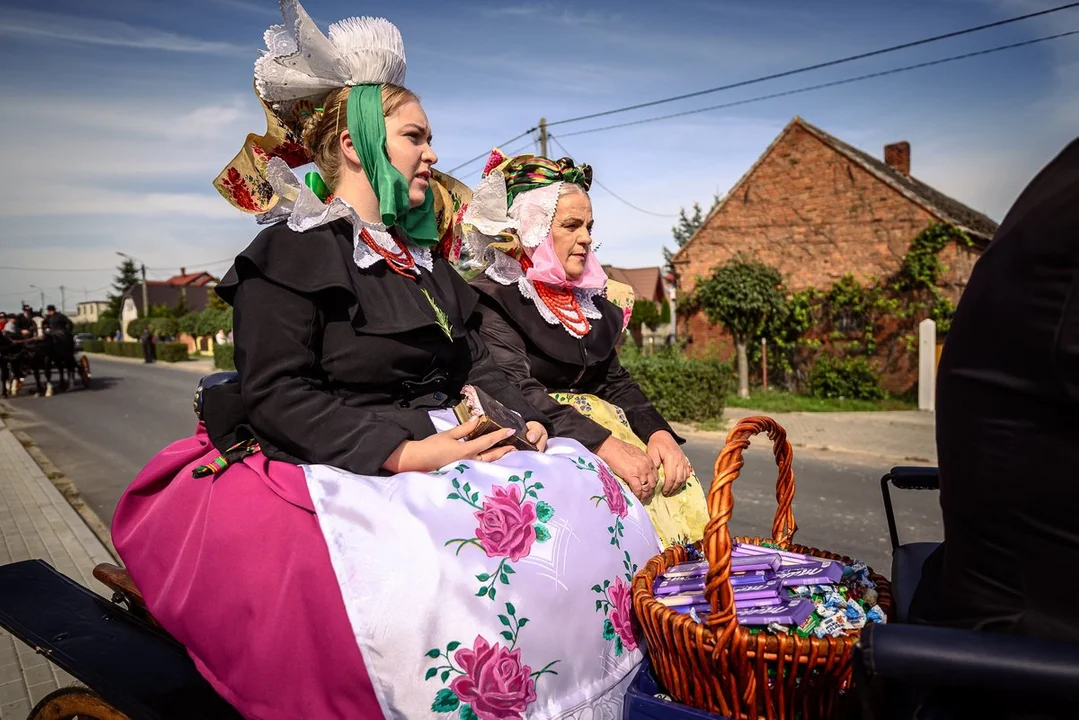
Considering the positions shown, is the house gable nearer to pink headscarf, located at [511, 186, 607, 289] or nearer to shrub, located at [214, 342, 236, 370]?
pink headscarf, located at [511, 186, 607, 289]

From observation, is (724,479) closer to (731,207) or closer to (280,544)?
(280,544)

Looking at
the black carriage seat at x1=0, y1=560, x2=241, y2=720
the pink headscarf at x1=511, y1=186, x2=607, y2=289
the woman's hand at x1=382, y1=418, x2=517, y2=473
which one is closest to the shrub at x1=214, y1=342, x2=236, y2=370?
the pink headscarf at x1=511, y1=186, x2=607, y2=289

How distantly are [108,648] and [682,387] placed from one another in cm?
909

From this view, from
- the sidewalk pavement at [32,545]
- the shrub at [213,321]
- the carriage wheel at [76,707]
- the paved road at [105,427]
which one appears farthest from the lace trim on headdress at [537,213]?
the shrub at [213,321]

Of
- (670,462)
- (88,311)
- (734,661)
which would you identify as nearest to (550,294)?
(670,462)

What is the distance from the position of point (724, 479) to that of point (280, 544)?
978mm

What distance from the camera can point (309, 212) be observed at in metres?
1.90

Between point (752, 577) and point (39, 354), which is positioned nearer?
point (752, 577)

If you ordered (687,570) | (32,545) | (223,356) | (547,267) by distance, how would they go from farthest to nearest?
(223,356) → (32,545) → (547,267) → (687,570)

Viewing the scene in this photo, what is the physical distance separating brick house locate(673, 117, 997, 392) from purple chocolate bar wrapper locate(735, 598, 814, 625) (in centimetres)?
1442

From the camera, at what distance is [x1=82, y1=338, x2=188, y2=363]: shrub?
31234mm

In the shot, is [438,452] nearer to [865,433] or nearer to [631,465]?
[631,465]

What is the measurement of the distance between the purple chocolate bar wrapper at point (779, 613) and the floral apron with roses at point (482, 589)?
0.31 m

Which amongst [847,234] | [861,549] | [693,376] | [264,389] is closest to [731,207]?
[847,234]
